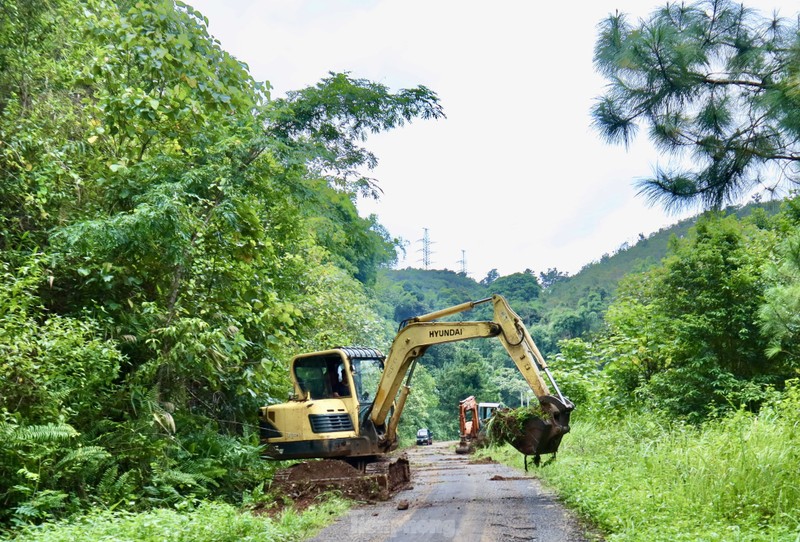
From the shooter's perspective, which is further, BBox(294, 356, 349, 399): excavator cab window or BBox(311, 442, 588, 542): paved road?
BBox(294, 356, 349, 399): excavator cab window

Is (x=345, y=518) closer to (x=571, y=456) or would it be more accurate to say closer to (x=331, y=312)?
(x=571, y=456)

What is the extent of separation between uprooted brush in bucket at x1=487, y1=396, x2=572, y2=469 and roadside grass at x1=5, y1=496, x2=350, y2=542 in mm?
3705

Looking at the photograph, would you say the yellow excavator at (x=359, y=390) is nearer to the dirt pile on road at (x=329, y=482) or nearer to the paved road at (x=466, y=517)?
the dirt pile on road at (x=329, y=482)

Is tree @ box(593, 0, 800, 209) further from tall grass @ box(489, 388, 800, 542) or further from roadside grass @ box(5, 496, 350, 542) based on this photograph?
roadside grass @ box(5, 496, 350, 542)

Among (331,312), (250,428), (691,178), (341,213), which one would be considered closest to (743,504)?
(691,178)

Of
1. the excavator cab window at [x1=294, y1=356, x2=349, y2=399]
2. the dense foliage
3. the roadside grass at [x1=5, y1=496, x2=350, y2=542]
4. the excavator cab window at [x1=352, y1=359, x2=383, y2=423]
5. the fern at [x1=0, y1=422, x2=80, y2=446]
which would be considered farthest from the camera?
the excavator cab window at [x1=294, y1=356, x2=349, y2=399]

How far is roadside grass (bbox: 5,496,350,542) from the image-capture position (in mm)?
6414

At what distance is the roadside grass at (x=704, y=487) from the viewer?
613cm

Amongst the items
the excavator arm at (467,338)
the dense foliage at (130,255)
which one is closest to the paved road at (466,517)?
the excavator arm at (467,338)

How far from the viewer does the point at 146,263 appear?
10.9m

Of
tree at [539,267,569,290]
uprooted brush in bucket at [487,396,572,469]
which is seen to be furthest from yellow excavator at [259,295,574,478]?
tree at [539,267,569,290]

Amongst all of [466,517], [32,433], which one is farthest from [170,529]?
[466,517]

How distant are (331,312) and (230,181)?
11.8m

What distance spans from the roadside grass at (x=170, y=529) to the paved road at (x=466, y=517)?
0.60 metres
